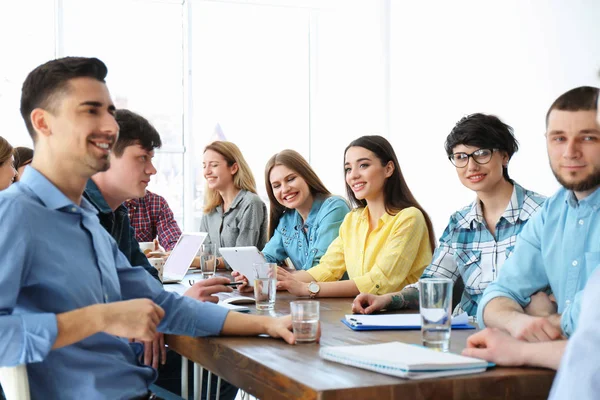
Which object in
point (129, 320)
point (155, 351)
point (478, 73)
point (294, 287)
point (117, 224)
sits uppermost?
point (478, 73)

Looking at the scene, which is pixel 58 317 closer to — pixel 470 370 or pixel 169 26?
pixel 470 370

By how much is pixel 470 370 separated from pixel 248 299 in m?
1.19

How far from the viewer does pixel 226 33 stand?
21.1 feet

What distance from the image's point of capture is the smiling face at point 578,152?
1.83 m

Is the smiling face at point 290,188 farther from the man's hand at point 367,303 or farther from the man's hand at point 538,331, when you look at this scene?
the man's hand at point 538,331

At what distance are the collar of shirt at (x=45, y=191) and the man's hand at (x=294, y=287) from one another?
1.12 m

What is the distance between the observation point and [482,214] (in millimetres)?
2578

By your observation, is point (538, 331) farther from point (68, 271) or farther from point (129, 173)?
point (129, 173)

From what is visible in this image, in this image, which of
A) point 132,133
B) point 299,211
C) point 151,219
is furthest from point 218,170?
point 132,133

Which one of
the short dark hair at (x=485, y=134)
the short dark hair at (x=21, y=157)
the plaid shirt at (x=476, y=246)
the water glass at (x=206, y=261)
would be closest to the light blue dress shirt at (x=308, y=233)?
the water glass at (x=206, y=261)

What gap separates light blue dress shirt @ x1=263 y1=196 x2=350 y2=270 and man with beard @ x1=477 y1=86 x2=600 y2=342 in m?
1.54

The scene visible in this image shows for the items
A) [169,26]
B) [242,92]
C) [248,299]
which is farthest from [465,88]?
[248,299]

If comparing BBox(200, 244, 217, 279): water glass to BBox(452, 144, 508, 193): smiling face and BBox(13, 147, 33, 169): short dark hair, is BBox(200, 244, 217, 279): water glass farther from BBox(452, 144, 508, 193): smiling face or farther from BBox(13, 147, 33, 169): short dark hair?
BBox(13, 147, 33, 169): short dark hair

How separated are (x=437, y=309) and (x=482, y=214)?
1075 mm
